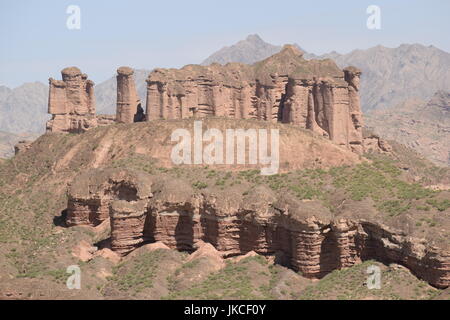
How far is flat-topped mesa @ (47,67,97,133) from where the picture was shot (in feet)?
288

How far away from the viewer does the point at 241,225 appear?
53594 millimetres

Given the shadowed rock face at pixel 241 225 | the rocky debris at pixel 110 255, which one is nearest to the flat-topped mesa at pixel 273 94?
the shadowed rock face at pixel 241 225

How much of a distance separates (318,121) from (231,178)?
22.5 meters

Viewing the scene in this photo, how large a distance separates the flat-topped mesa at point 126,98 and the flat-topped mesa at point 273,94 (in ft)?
8.76

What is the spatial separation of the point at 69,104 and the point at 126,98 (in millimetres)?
8297

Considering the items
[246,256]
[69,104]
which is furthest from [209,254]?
[69,104]

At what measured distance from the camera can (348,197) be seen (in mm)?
56688

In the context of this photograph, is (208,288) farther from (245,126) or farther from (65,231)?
(245,126)

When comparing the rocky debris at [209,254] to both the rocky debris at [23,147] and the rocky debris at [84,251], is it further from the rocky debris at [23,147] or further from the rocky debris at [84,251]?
the rocky debris at [23,147]

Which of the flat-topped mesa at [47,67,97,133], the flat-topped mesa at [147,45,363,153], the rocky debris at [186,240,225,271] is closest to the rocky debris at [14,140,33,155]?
the flat-topped mesa at [47,67,97,133]

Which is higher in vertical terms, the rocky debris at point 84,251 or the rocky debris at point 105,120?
the rocky debris at point 105,120

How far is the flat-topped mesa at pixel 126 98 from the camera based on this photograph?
282ft

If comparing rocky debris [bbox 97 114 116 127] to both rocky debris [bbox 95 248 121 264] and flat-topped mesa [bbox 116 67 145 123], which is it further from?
rocky debris [bbox 95 248 121 264]
